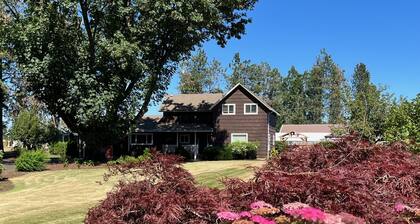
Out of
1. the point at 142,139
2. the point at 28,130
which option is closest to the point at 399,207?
the point at 142,139

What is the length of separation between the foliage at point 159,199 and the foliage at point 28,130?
164 feet

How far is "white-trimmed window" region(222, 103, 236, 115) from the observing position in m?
41.8

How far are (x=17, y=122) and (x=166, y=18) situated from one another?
31.0 m

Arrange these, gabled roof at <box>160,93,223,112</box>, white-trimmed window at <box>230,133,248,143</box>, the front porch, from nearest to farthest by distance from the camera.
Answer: white-trimmed window at <box>230,133,248,143</box>
the front porch
gabled roof at <box>160,93,223,112</box>

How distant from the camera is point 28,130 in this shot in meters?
51.7

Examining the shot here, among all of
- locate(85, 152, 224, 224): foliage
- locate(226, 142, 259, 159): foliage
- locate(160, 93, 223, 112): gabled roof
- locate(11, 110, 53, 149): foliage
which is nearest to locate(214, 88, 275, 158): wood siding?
locate(160, 93, 223, 112): gabled roof

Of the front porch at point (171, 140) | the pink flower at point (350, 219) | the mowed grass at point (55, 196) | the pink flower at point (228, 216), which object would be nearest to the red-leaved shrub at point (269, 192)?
the pink flower at point (350, 219)

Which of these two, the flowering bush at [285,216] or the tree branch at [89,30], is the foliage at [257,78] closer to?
the tree branch at [89,30]

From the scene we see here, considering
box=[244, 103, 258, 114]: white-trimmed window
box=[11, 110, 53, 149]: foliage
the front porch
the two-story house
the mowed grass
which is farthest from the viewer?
box=[11, 110, 53, 149]: foliage

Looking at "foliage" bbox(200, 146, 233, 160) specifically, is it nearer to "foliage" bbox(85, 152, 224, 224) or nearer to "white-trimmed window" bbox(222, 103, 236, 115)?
"white-trimmed window" bbox(222, 103, 236, 115)

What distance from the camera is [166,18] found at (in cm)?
2830

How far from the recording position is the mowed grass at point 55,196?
1109 cm

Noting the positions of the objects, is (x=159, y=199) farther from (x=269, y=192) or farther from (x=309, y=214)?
(x=309, y=214)

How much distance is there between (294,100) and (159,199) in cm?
10709
